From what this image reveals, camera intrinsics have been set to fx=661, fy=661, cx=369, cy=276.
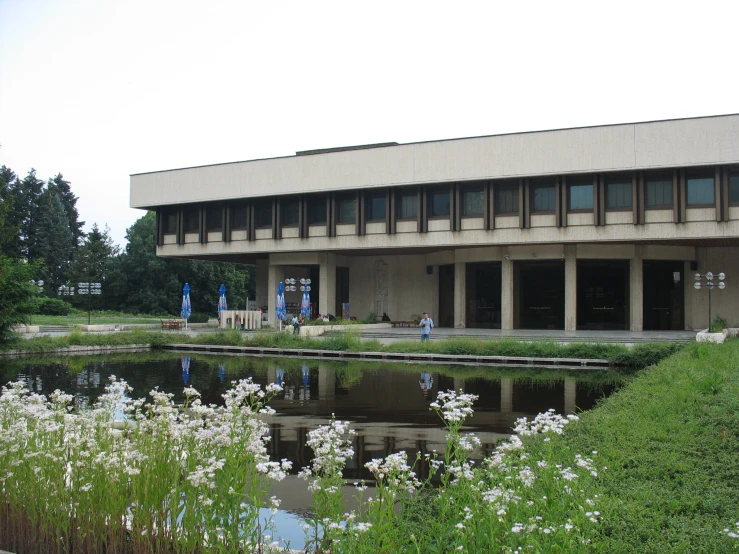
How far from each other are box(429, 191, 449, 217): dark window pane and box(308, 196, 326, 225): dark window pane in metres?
6.69

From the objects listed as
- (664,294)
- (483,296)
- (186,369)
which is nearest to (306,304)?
(483,296)

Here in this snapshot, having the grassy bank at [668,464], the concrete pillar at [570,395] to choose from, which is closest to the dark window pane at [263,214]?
the concrete pillar at [570,395]

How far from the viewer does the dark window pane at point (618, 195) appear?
3228 centimetres

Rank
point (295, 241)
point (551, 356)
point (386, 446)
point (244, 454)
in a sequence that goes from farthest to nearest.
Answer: point (295, 241) → point (551, 356) → point (386, 446) → point (244, 454)

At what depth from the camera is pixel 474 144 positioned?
34.4 meters

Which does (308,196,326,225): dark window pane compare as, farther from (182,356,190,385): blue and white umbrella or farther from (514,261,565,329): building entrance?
(182,356,190,385): blue and white umbrella

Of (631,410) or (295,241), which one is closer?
(631,410)

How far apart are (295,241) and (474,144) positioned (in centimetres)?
1206

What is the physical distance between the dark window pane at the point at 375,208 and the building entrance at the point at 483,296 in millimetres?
6014

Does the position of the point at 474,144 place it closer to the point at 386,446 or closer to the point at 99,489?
the point at 386,446

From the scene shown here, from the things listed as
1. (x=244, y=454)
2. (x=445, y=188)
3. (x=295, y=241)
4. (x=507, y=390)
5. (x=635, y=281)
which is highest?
(x=445, y=188)

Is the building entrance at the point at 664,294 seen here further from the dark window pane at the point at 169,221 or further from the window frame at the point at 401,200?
the dark window pane at the point at 169,221

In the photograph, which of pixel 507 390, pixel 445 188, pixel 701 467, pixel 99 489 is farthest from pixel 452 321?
pixel 99 489

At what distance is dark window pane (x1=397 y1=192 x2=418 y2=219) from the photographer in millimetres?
36750
